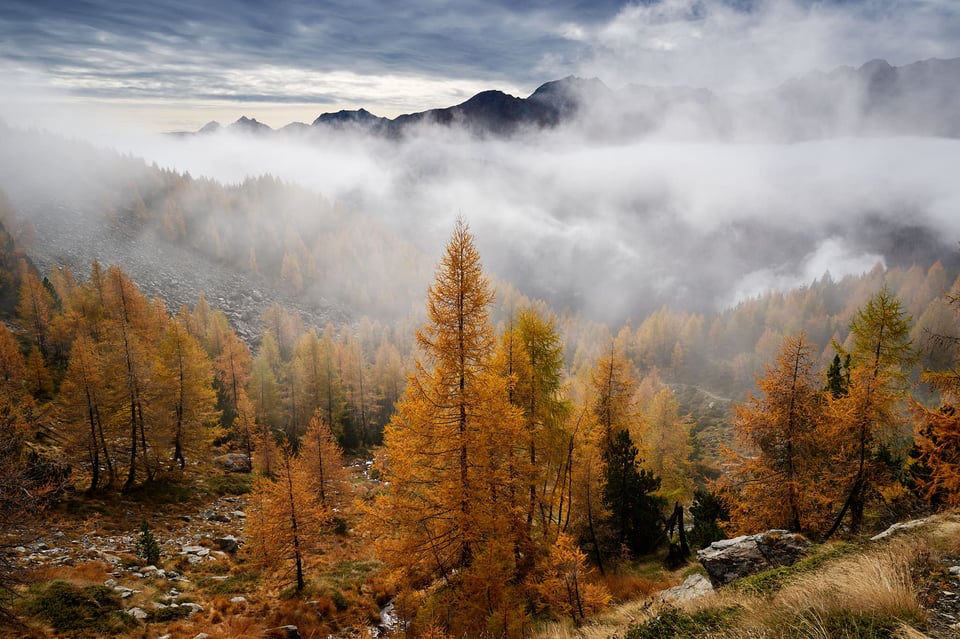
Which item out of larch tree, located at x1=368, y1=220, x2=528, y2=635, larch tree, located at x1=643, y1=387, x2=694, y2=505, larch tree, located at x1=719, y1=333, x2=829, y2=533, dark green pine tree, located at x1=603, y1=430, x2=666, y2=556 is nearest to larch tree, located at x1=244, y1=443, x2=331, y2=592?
larch tree, located at x1=368, y1=220, x2=528, y2=635

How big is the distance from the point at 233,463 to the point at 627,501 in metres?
38.5

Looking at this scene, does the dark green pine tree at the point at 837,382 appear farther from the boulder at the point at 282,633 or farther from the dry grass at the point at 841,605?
the boulder at the point at 282,633

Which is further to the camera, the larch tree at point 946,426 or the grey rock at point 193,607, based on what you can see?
the grey rock at point 193,607

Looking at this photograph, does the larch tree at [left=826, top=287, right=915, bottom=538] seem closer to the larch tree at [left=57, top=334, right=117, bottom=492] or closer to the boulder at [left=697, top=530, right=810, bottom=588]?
the boulder at [left=697, top=530, right=810, bottom=588]

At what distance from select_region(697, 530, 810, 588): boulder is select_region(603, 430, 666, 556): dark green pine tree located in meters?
9.51

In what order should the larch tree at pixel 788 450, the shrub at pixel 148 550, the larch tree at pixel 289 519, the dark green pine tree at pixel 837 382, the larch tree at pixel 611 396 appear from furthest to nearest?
1. the larch tree at pixel 611 396
2. the dark green pine tree at pixel 837 382
3. the shrub at pixel 148 550
4. the larch tree at pixel 289 519
5. the larch tree at pixel 788 450

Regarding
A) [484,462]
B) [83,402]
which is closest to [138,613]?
[484,462]

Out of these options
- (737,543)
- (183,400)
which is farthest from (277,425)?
(737,543)

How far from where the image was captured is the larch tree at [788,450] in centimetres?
1856

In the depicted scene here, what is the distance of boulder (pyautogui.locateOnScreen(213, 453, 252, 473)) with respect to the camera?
42638 mm

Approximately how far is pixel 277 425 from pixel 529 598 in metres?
46.5

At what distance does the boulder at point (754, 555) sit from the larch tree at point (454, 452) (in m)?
6.76

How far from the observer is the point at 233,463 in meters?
43.1

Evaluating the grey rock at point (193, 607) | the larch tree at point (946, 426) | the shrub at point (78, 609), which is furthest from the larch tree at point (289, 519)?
the larch tree at point (946, 426)
